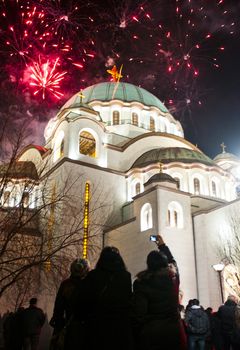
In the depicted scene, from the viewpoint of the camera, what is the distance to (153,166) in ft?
91.8

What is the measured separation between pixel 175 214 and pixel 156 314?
68.0 feet

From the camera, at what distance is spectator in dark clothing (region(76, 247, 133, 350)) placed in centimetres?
369

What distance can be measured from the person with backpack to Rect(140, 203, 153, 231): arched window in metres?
15.3

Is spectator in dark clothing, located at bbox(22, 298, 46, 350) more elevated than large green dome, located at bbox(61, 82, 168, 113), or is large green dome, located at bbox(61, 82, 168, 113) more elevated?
large green dome, located at bbox(61, 82, 168, 113)

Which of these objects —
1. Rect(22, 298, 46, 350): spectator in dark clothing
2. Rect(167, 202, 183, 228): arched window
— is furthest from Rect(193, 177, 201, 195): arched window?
Rect(22, 298, 46, 350): spectator in dark clothing

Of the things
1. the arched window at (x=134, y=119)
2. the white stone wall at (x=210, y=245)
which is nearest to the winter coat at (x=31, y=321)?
the white stone wall at (x=210, y=245)

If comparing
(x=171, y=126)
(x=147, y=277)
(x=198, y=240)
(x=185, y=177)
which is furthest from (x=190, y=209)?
(x=147, y=277)

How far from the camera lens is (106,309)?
3.77 meters

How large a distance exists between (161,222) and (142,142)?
10.9m

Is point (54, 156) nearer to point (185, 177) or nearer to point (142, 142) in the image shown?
point (142, 142)

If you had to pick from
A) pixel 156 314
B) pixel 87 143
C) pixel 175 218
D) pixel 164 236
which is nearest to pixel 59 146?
pixel 87 143

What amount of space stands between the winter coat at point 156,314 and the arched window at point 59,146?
2469 centimetres

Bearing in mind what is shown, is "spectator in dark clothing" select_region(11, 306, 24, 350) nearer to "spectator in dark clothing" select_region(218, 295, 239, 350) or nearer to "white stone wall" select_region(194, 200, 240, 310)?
"spectator in dark clothing" select_region(218, 295, 239, 350)

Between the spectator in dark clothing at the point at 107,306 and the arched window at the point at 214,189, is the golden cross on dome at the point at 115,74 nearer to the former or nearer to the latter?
the arched window at the point at 214,189
